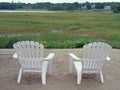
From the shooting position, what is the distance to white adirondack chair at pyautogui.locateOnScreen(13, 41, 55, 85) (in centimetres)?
555

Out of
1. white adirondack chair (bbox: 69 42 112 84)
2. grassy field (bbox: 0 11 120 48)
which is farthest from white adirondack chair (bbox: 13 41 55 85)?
grassy field (bbox: 0 11 120 48)

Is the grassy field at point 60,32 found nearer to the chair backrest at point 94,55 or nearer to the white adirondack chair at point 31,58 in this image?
the white adirondack chair at point 31,58

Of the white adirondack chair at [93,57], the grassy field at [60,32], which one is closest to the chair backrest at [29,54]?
the white adirondack chair at [93,57]

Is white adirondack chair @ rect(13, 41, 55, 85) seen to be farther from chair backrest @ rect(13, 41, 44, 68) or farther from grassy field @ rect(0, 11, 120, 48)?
grassy field @ rect(0, 11, 120, 48)

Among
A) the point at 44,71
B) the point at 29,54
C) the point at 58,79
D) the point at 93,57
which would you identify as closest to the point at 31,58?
the point at 29,54

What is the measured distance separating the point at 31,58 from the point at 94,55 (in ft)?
3.71

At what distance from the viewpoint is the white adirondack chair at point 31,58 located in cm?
555

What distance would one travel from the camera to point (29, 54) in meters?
5.72

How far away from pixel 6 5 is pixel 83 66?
3263 centimetres

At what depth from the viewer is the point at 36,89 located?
205 inches

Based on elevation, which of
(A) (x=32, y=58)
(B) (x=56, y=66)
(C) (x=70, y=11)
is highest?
(A) (x=32, y=58)

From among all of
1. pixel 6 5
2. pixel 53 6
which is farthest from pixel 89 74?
pixel 53 6

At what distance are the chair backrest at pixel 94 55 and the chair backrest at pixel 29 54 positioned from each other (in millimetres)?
808

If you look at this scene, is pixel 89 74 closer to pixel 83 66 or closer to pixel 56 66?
pixel 83 66
